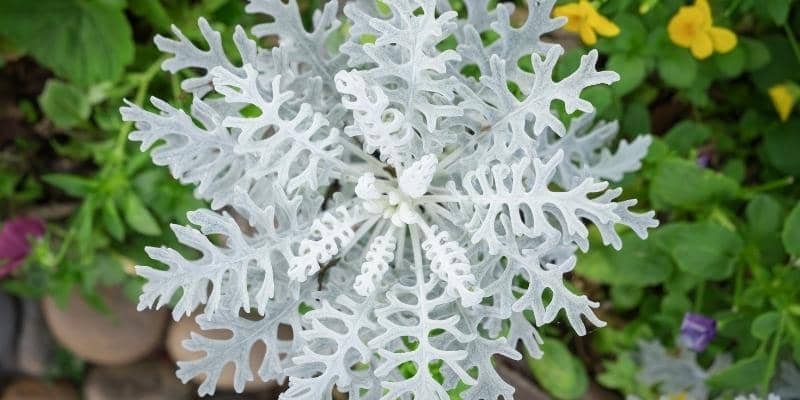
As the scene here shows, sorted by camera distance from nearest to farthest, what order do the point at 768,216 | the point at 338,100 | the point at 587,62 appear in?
the point at 587,62
the point at 338,100
the point at 768,216

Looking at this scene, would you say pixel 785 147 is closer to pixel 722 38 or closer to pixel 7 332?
pixel 722 38

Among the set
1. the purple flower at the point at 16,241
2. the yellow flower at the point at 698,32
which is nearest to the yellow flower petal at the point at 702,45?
the yellow flower at the point at 698,32

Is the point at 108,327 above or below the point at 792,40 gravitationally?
below

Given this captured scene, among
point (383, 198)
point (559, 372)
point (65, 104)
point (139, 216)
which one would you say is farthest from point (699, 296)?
point (65, 104)

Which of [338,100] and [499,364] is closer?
[338,100]

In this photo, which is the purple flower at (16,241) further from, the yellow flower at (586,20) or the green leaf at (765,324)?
the green leaf at (765,324)

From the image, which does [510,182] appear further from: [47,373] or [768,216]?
[47,373]

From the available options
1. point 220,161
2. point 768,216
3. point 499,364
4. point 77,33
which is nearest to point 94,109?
point 77,33

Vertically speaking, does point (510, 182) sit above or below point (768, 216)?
above
